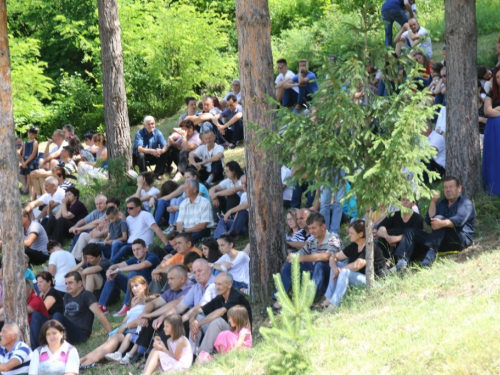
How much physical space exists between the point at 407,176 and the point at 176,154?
26.5 feet

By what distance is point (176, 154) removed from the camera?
631 inches

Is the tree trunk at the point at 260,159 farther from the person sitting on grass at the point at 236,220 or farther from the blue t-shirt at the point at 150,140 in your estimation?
the blue t-shirt at the point at 150,140

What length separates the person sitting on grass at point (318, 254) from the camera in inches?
379

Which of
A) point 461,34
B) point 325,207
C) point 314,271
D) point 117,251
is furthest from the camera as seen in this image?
point 117,251

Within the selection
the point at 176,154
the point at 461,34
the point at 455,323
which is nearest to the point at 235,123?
the point at 176,154

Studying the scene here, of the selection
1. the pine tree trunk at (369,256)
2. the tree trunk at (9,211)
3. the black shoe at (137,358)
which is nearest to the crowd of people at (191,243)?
the black shoe at (137,358)

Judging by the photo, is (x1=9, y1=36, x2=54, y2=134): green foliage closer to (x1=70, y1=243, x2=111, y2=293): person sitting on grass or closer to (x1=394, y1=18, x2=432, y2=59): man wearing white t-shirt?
(x1=70, y1=243, x2=111, y2=293): person sitting on grass

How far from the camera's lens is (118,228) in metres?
13.2

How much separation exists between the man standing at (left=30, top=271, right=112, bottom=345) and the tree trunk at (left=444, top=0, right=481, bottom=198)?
519 centimetres

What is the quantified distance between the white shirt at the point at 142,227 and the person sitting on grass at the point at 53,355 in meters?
3.57

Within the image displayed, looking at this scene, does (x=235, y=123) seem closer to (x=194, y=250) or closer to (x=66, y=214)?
(x=66, y=214)

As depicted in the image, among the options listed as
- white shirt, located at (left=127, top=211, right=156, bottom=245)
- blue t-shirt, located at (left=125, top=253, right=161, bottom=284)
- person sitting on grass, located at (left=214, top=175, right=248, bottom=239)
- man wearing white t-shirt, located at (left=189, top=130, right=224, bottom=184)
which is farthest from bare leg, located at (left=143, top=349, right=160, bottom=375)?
man wearing white t-shirt, located at (left=189, top=130, right=224, bottom=184)

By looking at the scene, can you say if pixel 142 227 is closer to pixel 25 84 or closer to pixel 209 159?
pixel 209 159

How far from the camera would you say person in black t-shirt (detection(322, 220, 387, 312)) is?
359 inches
